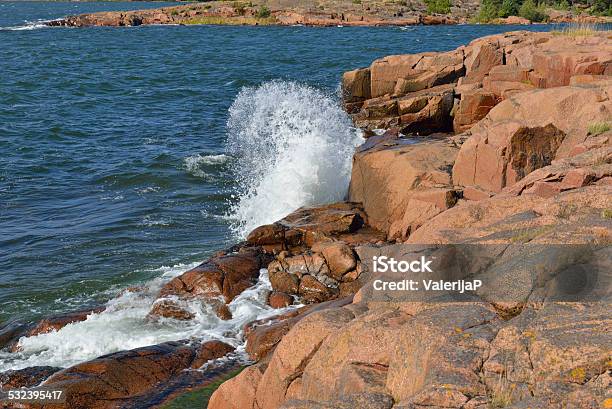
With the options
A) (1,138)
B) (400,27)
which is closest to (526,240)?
(1,138)

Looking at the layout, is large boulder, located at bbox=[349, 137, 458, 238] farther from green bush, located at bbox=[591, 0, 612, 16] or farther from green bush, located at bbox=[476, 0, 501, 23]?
green bush, located at bbox=[591, 0, 612, 16]

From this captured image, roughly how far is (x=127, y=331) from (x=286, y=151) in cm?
1151

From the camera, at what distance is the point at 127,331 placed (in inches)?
551

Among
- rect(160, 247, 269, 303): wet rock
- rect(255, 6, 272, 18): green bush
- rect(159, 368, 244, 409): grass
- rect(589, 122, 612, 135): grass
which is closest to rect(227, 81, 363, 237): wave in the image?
rect(160, 247, 269, 303): wet rock

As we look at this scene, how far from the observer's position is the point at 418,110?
89.1 ft

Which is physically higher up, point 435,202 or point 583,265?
point 583,265

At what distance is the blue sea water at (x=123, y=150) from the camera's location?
719 inches

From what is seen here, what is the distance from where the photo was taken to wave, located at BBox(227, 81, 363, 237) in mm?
21250

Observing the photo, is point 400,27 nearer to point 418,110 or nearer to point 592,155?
point 418,110

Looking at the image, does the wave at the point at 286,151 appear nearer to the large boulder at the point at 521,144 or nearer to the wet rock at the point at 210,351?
the large boulder at the point at 521,144

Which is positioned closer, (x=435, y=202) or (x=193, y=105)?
(x=435, y=202)

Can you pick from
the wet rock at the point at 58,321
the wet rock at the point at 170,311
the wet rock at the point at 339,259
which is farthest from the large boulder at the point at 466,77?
the wet rock at the point at 58,321

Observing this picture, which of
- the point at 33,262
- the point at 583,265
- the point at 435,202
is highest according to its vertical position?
the point at 583,265

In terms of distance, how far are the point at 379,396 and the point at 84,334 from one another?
816 cm
